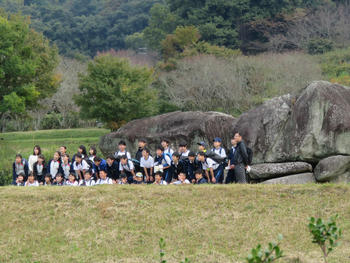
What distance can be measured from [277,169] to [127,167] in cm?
468

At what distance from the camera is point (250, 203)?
1133 cm

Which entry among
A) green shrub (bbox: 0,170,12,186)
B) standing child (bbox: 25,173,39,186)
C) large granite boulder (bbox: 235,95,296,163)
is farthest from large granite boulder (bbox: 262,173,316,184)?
green shrub (bbox: 0,170,12,186)

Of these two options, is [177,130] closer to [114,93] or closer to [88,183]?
[88,183]

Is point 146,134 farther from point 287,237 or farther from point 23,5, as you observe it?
point 23,5

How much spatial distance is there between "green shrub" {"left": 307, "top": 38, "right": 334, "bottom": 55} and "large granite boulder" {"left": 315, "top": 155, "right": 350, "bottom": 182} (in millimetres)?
30399

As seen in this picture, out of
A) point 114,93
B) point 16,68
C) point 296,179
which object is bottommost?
point 296,179

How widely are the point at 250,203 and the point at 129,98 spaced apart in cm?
1600

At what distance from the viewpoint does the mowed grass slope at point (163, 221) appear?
985 cm

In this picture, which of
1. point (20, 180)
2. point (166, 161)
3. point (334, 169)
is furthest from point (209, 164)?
point (20, 180)

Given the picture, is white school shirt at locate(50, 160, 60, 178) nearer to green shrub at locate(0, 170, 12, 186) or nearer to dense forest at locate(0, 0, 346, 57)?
green shrub at locate(0, 170, 12, 186)

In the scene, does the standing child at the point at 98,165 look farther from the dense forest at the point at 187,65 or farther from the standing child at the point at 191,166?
the dense forest at the point at 187,65

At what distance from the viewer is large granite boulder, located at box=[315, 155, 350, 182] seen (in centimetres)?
1486

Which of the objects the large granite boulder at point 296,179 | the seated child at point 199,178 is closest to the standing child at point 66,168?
the seated child at point 199,178

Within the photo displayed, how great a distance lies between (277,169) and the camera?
15562mm
